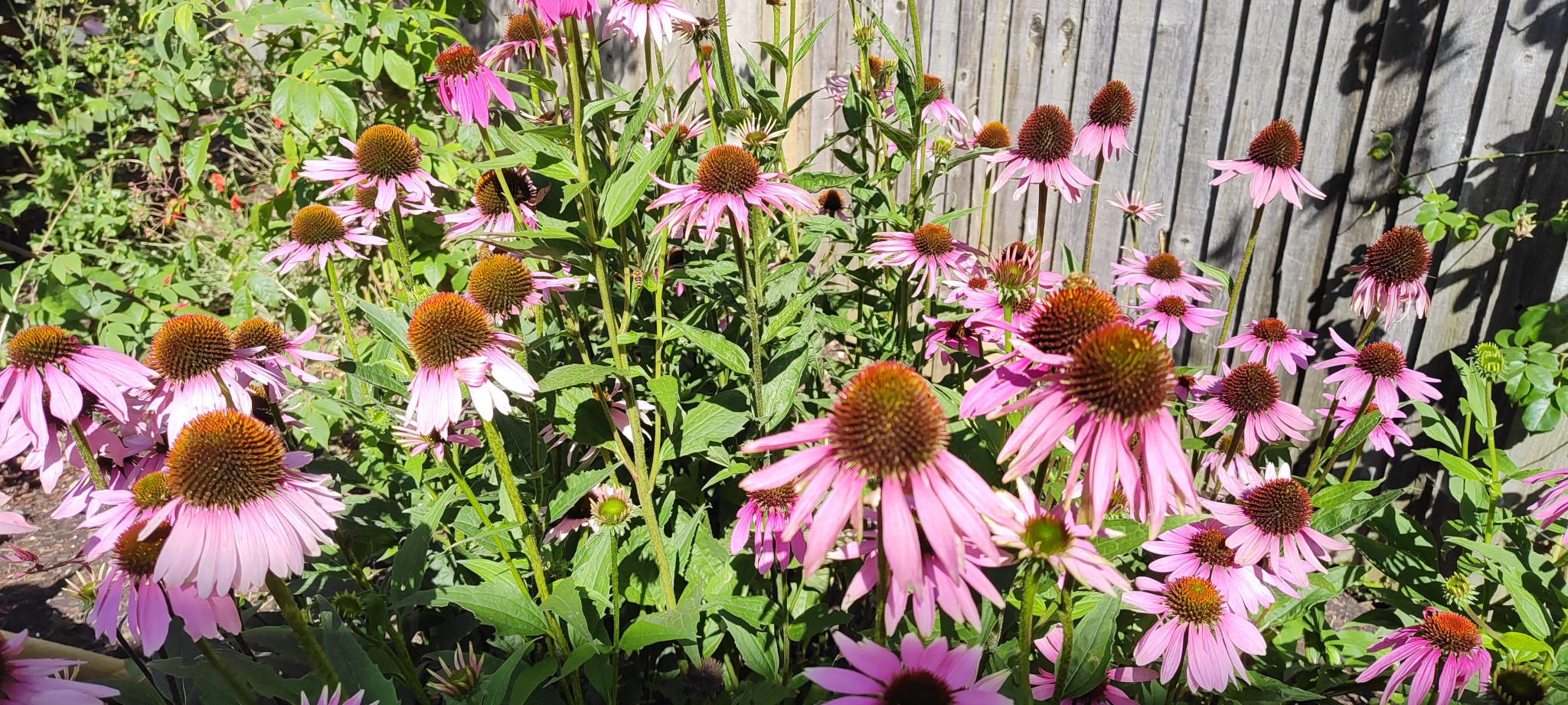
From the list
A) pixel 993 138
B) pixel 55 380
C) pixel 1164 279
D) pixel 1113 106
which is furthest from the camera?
pixel 993 138

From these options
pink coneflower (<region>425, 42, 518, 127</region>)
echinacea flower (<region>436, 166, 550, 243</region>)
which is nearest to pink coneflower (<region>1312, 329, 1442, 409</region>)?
echinacea flower (<region>436, 166, 550, 243</region>)

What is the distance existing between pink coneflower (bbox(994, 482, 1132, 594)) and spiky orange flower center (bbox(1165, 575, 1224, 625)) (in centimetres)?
48

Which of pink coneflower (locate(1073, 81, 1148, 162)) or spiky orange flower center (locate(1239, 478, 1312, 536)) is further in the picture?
pink coneflower (locate(1073, 81, 1148, 162))

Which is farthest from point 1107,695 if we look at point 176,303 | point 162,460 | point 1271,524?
point 176,303

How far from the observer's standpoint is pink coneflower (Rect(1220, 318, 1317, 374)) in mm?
1863

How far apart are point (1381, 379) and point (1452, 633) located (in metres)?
0.63

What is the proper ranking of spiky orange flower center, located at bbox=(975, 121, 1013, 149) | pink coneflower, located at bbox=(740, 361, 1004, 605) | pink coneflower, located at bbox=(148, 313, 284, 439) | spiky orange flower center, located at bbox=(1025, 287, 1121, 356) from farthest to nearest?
spiky orange flower center, located at bbox=(975, 121, 1013, 149) < pink coneflower, located at bbox=(148, 313, 284, 439) < spiky orange flower center, located at bbox=(1025, 287, 1121, 356) < pink coneflower, located at bbox=(740, 361, 1004, 605)

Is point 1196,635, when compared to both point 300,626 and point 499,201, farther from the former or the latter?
point 499,201

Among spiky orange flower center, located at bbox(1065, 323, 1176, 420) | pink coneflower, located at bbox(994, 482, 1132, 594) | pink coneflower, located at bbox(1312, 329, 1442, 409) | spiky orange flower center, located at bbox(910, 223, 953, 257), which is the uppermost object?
spiky orange flower center, located at bbox(1065, 323, 1176, 420)

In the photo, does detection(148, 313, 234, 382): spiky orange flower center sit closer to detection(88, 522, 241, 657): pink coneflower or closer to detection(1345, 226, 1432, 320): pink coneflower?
detection(88, 522, 241, 657): pink coneflower

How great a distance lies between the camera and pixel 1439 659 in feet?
4.23

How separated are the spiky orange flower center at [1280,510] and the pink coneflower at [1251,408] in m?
0.26

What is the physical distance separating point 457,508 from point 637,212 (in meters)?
0.73

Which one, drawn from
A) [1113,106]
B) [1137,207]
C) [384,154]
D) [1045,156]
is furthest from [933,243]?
[384,154]
